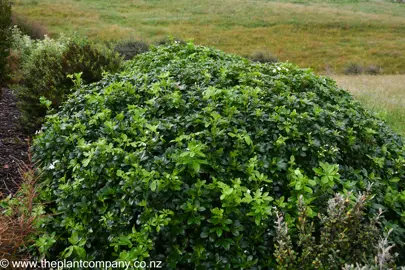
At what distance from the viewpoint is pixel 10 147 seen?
18.5ft

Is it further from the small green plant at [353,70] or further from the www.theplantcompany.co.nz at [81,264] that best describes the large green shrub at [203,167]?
the small green plant at [353,70]

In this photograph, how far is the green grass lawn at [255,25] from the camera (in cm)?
3102

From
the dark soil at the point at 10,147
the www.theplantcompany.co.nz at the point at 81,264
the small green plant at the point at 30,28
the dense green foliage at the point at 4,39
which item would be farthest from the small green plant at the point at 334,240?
the small green plant at the point at 30,28

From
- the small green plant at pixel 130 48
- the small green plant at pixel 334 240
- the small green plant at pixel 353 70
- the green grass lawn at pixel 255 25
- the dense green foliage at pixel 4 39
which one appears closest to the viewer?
the small green plant at pixel 334 240

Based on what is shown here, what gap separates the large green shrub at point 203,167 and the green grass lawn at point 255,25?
24929 millimetres

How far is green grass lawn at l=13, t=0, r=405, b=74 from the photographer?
1221 inches

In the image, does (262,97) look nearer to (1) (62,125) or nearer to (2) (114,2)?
(1) (62,125)

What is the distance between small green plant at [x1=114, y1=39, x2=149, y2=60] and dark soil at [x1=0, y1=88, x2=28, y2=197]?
12595 millimetres

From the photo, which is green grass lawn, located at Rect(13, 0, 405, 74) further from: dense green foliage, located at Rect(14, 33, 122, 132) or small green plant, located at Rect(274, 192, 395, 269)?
small green plant, located at Rect(274, 192, 395, 269)

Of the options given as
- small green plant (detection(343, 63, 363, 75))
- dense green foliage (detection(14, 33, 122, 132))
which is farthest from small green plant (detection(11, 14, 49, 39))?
small green plant (detection(343, 63, 363, 75))

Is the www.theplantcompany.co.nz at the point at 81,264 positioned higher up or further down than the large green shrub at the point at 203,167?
further down

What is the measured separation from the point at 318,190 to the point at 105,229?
5.58 feet

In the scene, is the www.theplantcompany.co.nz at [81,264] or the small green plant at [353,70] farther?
the small green plant at [353,70]

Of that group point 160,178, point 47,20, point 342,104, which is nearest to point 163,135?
point 160,178
